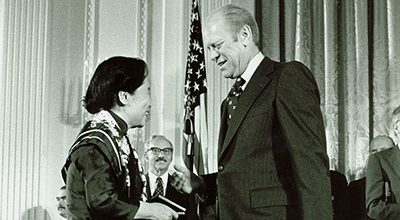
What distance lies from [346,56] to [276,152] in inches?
137

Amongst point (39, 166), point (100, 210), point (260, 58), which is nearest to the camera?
point (100, 210)

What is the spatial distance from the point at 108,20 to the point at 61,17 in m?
0.49

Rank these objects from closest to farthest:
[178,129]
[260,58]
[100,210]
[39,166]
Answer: [100,210]
[260,58]
[39,166]
[178,129]

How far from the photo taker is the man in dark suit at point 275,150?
211cm

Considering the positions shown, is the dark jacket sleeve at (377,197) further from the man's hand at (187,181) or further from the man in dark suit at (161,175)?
the man's hand at (187,181)

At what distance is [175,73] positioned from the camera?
562cm

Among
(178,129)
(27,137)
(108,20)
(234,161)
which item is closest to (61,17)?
(108,20)

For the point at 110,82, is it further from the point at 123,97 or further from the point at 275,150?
the point at 275,150

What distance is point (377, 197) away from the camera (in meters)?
4.09

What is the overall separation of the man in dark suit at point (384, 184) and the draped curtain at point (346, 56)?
105 cm

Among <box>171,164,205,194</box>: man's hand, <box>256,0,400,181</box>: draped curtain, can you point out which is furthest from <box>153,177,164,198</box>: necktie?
<box>171,164,205,194</box>: man's hand

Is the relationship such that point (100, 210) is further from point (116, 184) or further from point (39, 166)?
point (39, 166)

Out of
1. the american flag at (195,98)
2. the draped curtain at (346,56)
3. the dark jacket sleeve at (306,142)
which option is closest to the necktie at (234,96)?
the dark jacket sleeve at (306,142)

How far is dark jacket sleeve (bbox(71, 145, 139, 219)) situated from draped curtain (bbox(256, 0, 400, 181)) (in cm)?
353
